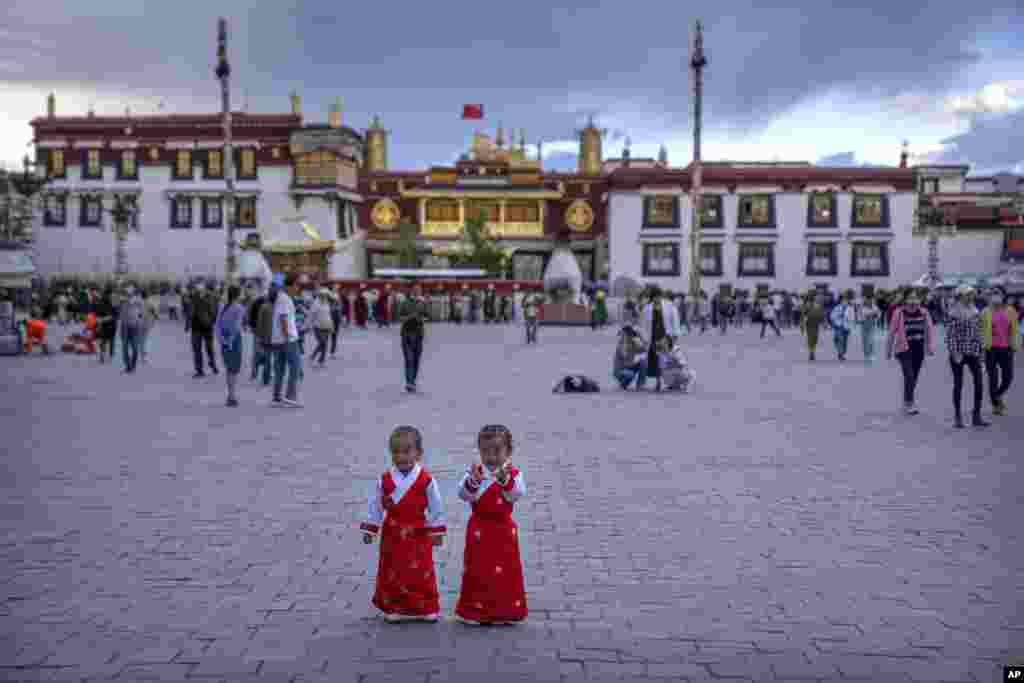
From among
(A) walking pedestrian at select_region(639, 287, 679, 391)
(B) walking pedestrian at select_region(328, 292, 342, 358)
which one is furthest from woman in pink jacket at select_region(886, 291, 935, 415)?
(B) walking pedestrian at select_region(328, 292, 342, 358)

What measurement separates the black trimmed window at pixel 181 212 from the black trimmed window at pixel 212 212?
3.15 feet

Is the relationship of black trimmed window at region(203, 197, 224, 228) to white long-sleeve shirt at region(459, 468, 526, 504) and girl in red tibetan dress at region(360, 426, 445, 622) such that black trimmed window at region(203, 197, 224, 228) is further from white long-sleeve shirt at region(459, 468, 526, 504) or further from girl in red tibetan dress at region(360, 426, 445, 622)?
white long-sleeve shirt at region(459, 468, 526, 504)

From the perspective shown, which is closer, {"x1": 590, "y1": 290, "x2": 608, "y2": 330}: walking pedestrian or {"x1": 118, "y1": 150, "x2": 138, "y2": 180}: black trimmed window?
{"x1": 590, "y1": 290, "x2": 608, "y2": 330}: walking pedestrian

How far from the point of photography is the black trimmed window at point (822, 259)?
56969 millimetres

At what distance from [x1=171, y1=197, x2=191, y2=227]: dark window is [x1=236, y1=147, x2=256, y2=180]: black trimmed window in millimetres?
3505

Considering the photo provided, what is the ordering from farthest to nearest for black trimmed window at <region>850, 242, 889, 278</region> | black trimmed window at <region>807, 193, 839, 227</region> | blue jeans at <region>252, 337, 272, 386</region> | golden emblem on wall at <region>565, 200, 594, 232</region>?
1. golden emblem on wall at <region>565, 200, 594, 232</region>
2. black trimmed window at <region>807, 193, 839, 227</region>
3. black trimmed window at <region>850, 242, 889, 278</region>
4. blue jeans at <region>252, 337, 272, 386</region>

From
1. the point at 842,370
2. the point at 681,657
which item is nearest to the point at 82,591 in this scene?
the point at 681,657

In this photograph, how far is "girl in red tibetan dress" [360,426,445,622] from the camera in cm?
499

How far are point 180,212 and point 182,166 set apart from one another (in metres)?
2.68

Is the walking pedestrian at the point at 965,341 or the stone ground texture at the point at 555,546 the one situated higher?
the walking pedestrian at the point at 965,341

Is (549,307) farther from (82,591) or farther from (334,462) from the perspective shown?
(82,591)

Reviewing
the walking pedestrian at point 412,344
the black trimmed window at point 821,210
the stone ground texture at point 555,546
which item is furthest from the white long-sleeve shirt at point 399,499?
the black trimmed window at point 821,210

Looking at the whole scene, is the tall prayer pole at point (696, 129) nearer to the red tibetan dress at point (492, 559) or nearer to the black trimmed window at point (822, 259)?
the black trimmed window at point (822, 259)

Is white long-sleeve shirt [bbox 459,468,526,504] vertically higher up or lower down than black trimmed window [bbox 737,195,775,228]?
lower down
